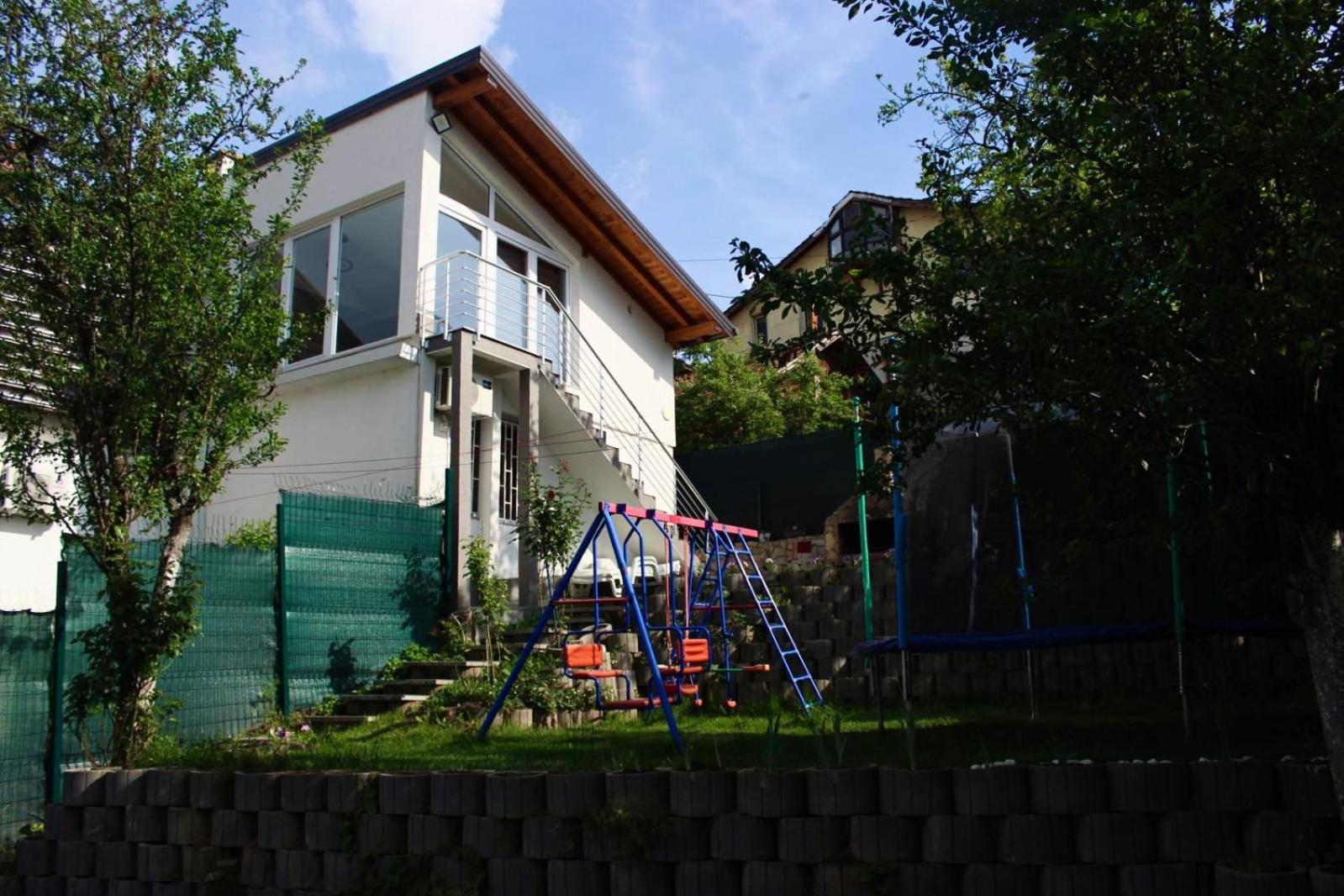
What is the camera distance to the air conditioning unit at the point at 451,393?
13656mm

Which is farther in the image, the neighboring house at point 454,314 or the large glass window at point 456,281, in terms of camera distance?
the large glass window at point 456,281

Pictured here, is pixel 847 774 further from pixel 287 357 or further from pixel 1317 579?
pixel 287 357

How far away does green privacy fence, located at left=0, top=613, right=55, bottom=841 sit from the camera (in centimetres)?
771

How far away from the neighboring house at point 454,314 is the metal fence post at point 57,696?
15.2 ft

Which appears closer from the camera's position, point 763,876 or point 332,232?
point 763,876

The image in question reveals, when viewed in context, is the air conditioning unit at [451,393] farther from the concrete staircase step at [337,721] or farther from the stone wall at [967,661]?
the concrete staircase step at [337,721]

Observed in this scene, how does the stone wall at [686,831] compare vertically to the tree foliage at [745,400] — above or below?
below

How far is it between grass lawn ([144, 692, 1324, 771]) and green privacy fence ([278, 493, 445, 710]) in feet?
3.26

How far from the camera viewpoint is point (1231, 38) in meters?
5.43

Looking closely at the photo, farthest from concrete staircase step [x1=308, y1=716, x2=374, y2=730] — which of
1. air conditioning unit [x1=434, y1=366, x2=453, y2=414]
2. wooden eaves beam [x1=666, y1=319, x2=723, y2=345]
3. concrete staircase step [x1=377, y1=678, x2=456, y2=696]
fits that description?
wooden eaves beam [x1=666, y1=319, x2=723, y2=345]

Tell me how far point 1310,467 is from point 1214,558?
1.56m

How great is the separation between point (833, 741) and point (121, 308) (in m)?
5.72

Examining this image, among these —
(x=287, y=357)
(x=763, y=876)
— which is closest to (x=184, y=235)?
(x=287, y=357)

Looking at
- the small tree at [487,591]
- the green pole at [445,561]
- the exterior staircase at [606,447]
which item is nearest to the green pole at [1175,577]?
the small tree at [487,591]
